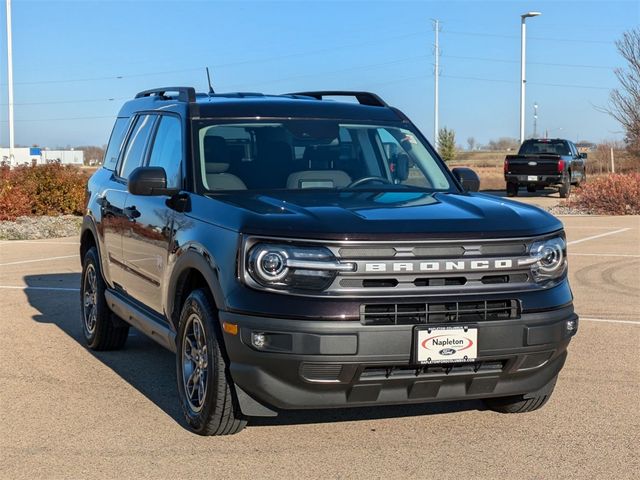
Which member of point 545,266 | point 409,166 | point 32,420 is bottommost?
point 32,420

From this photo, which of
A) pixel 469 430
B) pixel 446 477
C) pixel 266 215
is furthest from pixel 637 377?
pixel 266 215

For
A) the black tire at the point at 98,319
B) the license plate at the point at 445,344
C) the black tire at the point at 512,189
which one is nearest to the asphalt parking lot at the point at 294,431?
the black tire at the point at 98,319

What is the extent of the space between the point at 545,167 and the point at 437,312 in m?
Answer: 26.3

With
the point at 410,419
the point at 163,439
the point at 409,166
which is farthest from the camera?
the point at 409,166

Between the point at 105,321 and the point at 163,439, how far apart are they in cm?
255

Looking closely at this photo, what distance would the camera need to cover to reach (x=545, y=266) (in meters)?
5.14

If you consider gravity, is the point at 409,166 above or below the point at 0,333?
above

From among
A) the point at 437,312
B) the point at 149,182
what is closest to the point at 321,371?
the point at 437,312

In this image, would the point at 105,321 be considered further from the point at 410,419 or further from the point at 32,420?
the point at 410,419

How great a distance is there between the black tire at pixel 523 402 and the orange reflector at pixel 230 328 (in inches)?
71.4

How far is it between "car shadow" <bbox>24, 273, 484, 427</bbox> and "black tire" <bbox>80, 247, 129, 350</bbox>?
0.32ft

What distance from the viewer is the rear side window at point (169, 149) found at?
6.17m

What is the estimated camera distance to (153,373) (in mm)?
6992

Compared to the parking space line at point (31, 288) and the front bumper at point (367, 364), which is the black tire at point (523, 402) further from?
the parking space line at point (31, 288)
